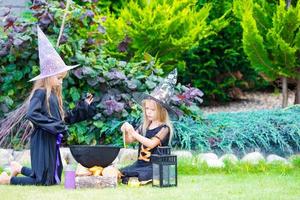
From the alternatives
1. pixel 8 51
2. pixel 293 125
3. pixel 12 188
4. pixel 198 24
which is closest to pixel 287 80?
pixel 198 24

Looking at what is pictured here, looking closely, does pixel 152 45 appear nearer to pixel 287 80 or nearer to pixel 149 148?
pixel 287 80

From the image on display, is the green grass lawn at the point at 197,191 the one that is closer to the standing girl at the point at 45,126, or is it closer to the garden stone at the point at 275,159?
the standing girl at the point at 45,126

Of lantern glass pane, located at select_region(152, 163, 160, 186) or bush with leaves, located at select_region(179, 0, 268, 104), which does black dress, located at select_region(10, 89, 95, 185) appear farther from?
bush with leaves, located at select_region(179, 0, 268, 104)

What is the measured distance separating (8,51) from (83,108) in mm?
2465

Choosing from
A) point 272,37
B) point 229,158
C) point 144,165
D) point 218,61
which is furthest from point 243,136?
point 218,61

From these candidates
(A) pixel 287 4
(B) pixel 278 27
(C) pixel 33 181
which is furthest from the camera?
(A) pixel 287 4

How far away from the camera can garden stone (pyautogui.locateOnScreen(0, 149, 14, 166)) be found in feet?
26.4

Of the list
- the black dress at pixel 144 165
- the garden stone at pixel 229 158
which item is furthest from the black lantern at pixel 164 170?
the garden stone at pixel 229 158

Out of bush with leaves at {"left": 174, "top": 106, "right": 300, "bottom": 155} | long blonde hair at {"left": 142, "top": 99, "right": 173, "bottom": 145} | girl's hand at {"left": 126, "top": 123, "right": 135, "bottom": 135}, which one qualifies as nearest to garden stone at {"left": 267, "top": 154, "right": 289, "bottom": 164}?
bush with leaves at {"left": 174, "top": 106, "right": 300, "bottom": 155}

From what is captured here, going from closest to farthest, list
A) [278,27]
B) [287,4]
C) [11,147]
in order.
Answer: [11,147]
[278,27]
[287,4]

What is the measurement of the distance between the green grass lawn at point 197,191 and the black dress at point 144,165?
157mm

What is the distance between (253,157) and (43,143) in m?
2.52

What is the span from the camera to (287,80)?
12.1m

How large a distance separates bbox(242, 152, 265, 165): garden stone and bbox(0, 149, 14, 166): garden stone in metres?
2.34
